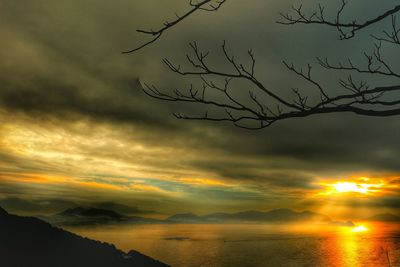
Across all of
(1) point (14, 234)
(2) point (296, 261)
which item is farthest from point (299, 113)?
(2) point (296, 261)

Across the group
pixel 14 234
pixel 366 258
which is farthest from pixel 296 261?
pixel 14 234

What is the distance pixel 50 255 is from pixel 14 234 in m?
11.9

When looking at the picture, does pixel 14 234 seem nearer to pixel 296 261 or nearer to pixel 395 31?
pixel 395 31

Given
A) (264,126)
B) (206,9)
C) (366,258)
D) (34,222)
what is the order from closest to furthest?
(206,9) < (264,126) < (34,222) < (366,258)

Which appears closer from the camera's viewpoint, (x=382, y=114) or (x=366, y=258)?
(x=382, y=114)

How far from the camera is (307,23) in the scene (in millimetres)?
4570

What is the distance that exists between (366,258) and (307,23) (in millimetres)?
167944

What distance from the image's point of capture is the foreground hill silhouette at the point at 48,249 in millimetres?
73125

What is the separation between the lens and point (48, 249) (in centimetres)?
8219

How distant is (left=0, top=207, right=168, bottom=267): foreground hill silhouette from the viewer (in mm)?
73125

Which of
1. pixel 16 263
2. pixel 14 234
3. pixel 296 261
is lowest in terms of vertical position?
pixel 296 261

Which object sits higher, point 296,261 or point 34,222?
point 34,222

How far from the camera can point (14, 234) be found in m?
74.1

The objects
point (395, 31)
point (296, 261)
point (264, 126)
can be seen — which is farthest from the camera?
point (296, 261)
